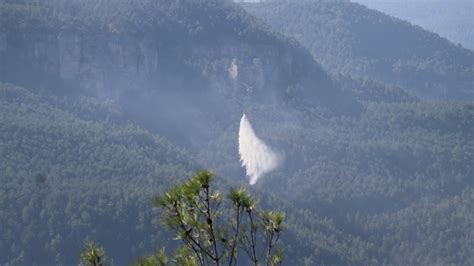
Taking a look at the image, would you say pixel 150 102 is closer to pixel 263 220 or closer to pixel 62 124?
pixel 62 124

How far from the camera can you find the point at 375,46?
4392 inches

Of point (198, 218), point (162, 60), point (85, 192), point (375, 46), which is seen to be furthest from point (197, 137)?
point (198, 218)

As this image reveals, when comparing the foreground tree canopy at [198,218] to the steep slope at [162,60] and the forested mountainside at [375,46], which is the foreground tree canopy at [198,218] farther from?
the forested mountainside at [375,46]

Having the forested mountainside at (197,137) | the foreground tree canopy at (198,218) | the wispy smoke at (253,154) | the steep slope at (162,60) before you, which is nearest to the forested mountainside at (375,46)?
the forested mountainside at (197,137)

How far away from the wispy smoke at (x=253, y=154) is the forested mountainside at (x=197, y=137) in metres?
0.67

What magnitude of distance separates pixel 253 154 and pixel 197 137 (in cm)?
520

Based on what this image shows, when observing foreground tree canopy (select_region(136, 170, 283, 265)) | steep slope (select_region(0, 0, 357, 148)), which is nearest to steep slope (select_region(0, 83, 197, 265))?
steep slope (select_region(0, 0, 357, 148))

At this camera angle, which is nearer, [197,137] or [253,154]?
[253,154]

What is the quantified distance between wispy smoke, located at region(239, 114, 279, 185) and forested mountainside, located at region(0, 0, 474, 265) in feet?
2.21

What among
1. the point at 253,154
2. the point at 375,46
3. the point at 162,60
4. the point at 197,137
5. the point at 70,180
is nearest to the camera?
the point at 70,180

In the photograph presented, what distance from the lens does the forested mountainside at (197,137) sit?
47500 millimetres

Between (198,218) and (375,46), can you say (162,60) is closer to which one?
Answer: (375,46)

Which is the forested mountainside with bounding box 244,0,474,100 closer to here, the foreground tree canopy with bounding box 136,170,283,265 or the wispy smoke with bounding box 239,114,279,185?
the wispy smoke with bounding box 239,114,279,185

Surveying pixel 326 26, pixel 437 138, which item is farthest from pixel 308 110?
pixel 326 26
